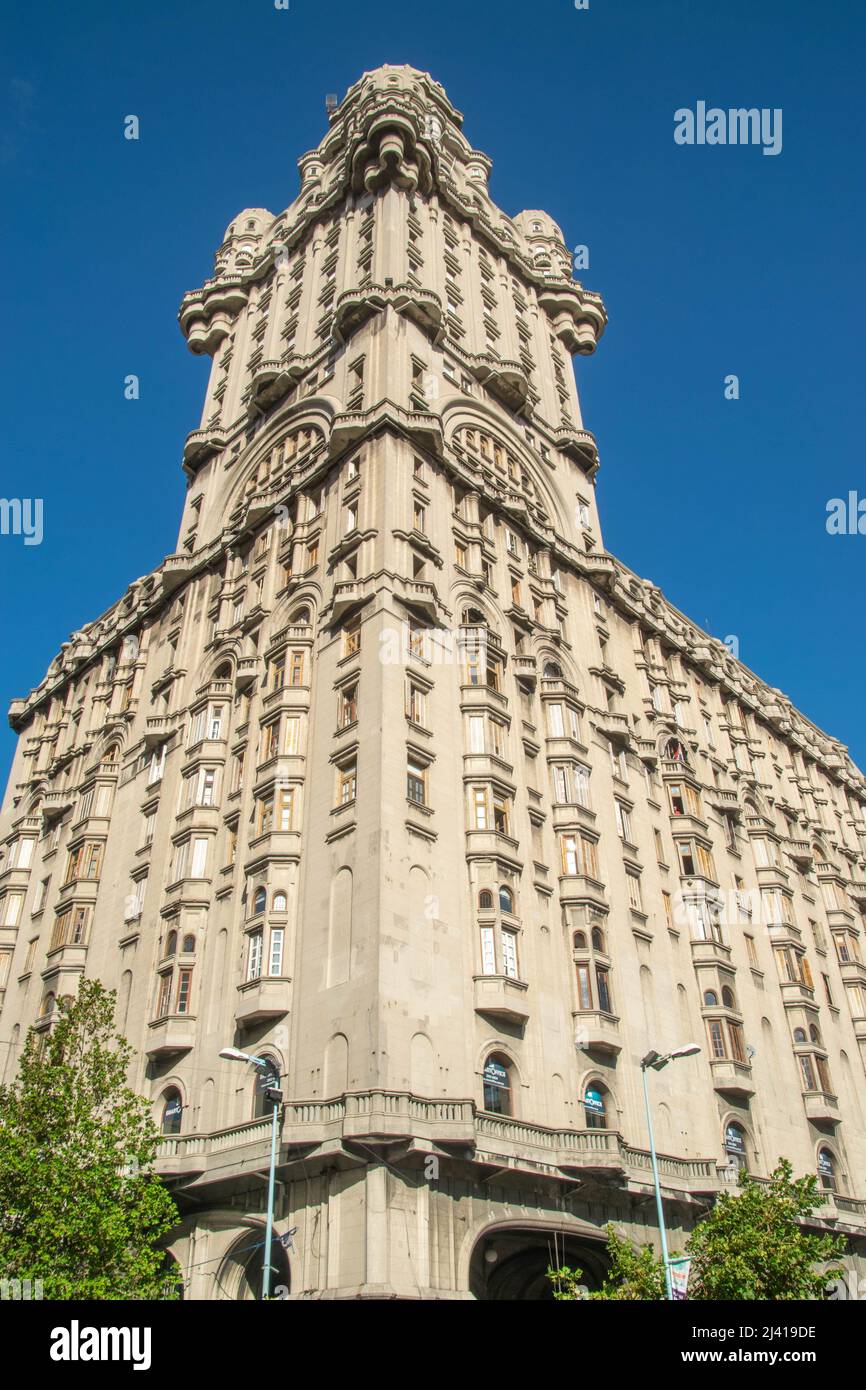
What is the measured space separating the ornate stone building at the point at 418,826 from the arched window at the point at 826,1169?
22 centimetres

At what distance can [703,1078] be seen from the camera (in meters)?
46.0

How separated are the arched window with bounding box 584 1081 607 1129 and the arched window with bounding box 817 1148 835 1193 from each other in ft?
55.5

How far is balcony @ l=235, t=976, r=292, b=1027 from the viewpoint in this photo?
37219mm

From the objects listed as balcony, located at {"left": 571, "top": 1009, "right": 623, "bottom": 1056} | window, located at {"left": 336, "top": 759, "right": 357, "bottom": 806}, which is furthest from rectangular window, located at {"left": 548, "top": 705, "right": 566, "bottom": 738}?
balcony, located at {"left": 571, "top": 1009, "right": 623, "bottom": 1056}

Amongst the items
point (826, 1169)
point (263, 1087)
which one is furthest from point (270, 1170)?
point (826, 1169)

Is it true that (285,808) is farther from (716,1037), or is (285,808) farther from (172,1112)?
(716,1037)

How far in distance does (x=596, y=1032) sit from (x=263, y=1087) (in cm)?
1324

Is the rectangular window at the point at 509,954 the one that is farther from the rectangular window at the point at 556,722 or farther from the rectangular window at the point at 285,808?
the rectangular window at the point at 556,722

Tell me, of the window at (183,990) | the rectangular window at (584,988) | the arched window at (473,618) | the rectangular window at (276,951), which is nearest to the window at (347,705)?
the arched window at (473,618)

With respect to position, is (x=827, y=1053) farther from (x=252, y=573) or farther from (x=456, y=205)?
(x=456, y=205)

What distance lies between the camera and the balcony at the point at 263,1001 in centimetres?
3722

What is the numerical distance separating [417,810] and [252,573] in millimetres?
22874

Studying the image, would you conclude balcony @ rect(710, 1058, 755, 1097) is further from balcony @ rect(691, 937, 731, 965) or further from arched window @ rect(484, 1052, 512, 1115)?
arched window @ rect(484, 1052, 512, 1115)
